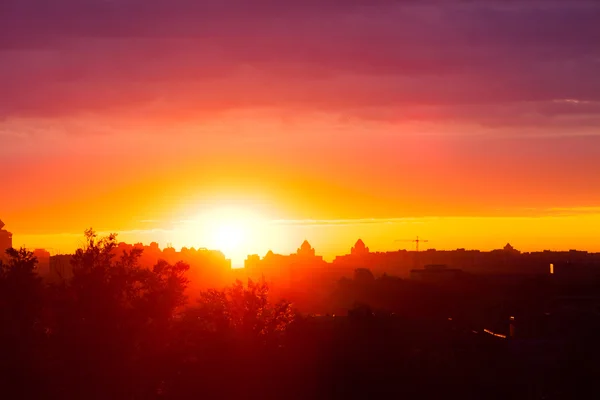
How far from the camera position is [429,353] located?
5381 centimetres

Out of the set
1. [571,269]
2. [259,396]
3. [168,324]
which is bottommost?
[259,396]

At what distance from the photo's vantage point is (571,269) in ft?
503

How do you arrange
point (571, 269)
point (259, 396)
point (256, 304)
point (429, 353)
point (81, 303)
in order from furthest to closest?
1. point (571, 269)
2. point (429, 353)
3. point (256, 304)
4. point (259, 396)
5. point (81, 303)

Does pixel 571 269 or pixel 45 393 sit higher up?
pixel 571 269

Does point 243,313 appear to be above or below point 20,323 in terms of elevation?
above

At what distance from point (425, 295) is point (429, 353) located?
86935mm

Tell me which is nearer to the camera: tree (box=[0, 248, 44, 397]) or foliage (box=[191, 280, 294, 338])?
tree (box=[0, 248, 44, 397])

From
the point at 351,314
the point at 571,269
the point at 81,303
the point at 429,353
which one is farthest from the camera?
the point at 571,269

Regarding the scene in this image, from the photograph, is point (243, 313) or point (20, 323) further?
point (243, 313)

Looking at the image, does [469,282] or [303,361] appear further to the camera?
[469,282]

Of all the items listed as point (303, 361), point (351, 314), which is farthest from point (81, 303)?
point (351, 314)

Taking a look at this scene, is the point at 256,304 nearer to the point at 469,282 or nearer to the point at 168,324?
the point at 168,324

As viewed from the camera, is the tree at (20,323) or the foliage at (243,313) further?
the foliage at (243,313)

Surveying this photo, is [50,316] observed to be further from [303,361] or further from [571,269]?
[571,269]
